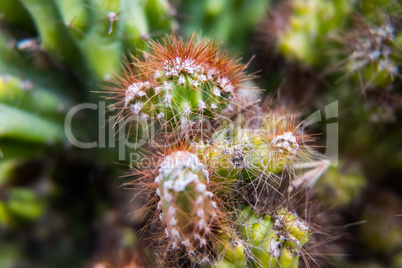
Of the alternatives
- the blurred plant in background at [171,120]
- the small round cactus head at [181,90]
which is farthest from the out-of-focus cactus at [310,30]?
the small round cactus head at [181,90]

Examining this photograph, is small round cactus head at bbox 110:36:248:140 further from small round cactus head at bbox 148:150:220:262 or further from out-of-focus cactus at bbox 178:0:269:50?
out-of-focus cactus at bbox 178:0:269:50

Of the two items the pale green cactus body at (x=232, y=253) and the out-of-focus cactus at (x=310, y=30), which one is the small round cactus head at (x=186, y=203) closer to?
the pale green cactus body at (x=232, y=253)

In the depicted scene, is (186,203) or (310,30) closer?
(186,203)

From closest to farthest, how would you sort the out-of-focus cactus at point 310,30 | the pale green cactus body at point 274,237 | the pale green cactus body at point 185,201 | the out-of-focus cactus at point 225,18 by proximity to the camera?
the pale green cactus body at point 185,201, the pale green cactus body at point 274,237, the out-of-focus cactus at point 310,30, the out-of-focus cactus at point 225,18

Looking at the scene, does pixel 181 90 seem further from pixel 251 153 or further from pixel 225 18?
pixel 225 18

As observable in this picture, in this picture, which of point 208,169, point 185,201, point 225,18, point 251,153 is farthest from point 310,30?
point 185,201

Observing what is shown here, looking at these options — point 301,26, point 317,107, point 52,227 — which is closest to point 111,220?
point 52,227
